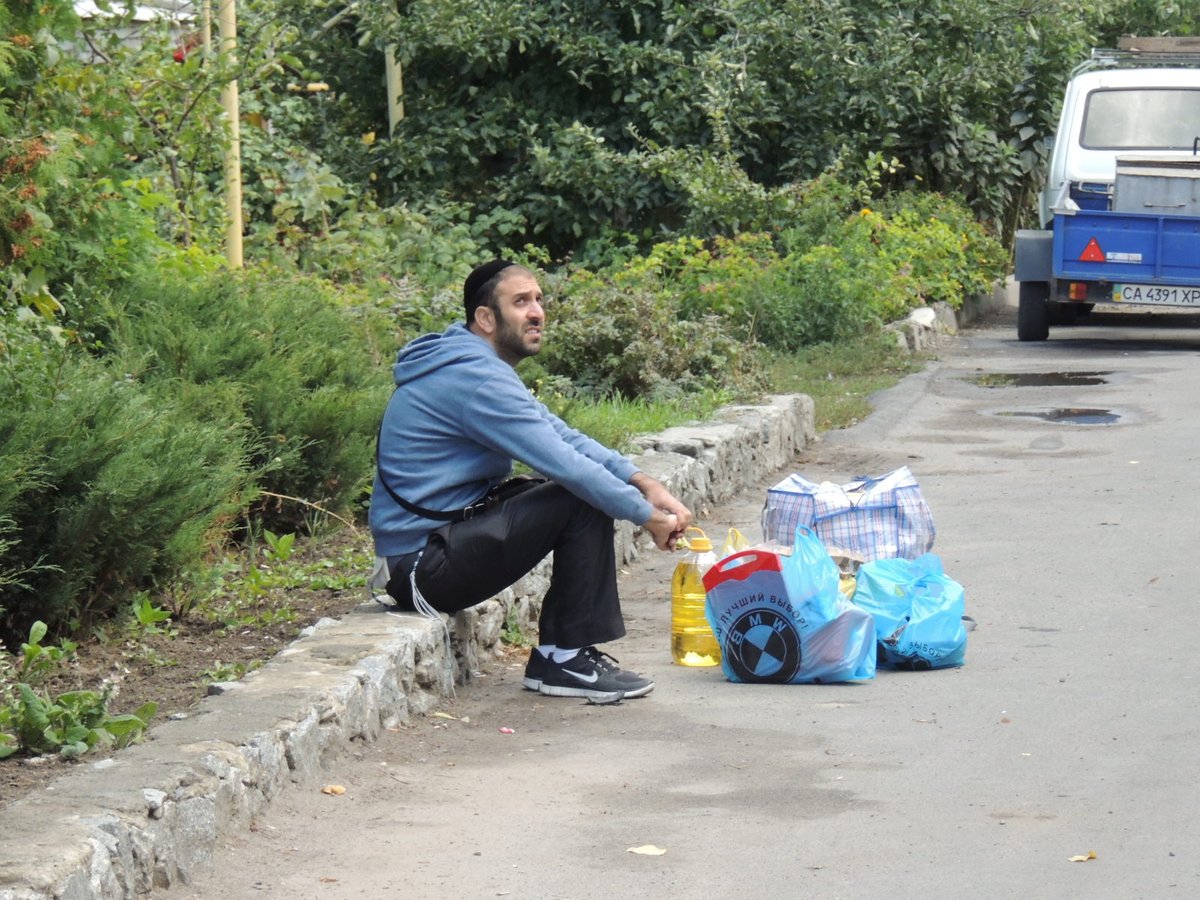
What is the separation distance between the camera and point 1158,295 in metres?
14.7

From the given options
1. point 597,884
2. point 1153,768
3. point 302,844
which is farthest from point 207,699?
point 1153,768

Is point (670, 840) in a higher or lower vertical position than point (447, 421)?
lower

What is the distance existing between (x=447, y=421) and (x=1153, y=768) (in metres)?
2.39

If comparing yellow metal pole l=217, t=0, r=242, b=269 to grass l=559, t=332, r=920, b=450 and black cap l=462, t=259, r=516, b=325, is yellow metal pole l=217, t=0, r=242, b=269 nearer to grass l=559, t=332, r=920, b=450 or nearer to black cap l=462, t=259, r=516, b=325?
grass l=559, t=332, r=920, b=450

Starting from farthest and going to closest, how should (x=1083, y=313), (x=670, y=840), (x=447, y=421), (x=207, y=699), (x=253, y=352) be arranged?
1. (x=1083, y=313)
2. (x=253, y=352)
3. (x=447, y=421)
4. (x=207, y=699)
5. (x=670, y=840)

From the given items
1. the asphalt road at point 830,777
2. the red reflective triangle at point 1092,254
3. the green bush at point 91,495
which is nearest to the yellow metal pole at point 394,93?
the red reflective triangle at point 1092,254

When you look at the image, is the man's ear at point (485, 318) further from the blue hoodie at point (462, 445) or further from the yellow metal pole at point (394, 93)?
the yellow metal pole at point (394, 93)

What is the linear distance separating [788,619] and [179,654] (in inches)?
77.9

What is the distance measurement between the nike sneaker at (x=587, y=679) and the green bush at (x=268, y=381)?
165 cm

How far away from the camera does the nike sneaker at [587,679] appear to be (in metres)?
5.66

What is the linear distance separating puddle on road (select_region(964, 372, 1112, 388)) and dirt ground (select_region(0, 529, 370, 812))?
7.83 metres

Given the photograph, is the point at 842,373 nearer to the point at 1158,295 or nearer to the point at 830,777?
the point at 1158,295

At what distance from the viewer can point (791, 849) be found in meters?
4.22

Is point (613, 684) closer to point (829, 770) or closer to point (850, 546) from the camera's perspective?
point (829, 770)
